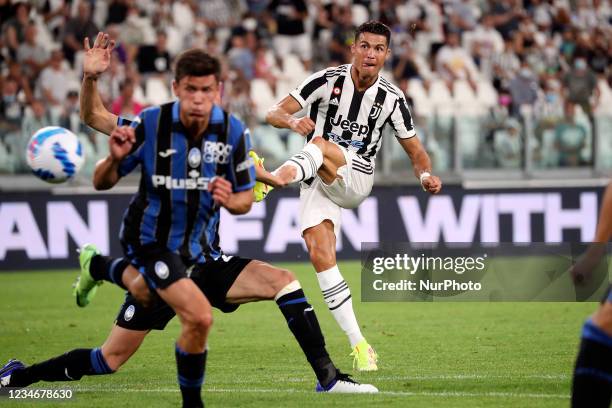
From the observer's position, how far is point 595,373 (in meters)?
5.61

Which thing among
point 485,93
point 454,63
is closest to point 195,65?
point 485,93

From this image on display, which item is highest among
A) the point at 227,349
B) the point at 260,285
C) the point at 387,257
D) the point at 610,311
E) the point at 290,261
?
the point at 610,311

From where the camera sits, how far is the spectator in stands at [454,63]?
22.2 m

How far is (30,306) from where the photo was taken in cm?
1406

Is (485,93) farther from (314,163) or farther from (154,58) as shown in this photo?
(314,163)

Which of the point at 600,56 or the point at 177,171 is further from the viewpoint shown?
the point at 600,56

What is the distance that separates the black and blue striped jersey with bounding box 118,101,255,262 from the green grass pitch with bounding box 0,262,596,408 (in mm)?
1465

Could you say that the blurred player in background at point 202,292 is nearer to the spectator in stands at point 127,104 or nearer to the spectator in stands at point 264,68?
the spectator in stands at point 127,104

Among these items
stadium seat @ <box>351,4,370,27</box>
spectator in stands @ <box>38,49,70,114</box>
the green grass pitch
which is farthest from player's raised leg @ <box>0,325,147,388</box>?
stadium seat @ <box>351,4,370,27</box>

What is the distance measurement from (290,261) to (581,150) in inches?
219

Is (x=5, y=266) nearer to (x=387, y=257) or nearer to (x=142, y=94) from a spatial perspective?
(x=142, y=94)

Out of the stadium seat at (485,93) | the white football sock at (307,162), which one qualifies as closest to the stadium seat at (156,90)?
the stadium seat at (485,93)

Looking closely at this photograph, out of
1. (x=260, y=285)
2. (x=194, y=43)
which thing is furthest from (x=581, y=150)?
(x=260, y=285)

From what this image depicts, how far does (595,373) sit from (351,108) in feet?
14.1
